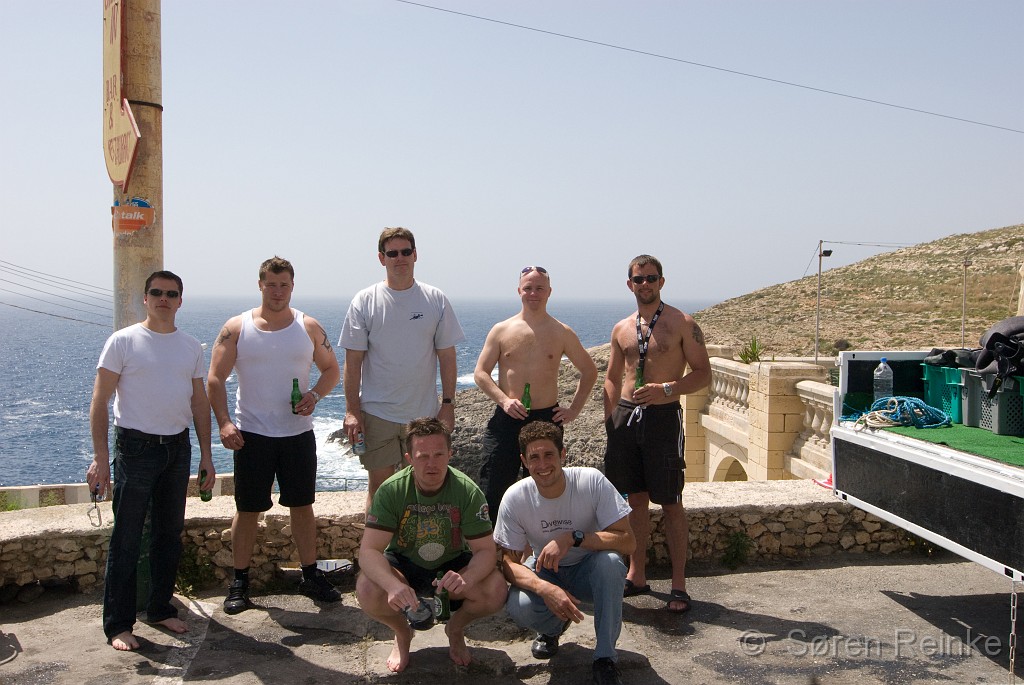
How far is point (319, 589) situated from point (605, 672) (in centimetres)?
189

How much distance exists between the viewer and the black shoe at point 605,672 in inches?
149

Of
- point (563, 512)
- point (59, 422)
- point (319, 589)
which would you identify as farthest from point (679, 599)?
point (59, 422)

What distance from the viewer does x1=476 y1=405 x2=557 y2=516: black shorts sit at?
508 centimetres

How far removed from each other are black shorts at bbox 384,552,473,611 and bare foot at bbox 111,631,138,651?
1.36 m

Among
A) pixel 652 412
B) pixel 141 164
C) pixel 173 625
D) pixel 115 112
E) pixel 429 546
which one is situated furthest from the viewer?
pixel 115 112

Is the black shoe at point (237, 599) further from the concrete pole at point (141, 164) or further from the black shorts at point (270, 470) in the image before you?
the concrete pole at point (141, 164)

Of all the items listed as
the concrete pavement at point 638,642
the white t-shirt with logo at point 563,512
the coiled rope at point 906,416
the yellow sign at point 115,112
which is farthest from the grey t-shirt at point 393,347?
the coiled rope at point 906,416

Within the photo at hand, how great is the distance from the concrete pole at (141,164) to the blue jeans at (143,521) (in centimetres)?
147

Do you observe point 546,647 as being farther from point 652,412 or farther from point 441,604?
point 652,412

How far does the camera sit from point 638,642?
4328mm

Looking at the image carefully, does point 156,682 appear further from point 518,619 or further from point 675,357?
point 675,357

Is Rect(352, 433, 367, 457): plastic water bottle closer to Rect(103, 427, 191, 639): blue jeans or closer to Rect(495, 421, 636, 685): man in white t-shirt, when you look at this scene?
Rect(103, 427, 191, 639): blue jeans

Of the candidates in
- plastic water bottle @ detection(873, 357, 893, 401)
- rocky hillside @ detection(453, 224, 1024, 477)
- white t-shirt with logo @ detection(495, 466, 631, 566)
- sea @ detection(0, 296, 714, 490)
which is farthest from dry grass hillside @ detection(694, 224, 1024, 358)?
white t-shirt with logo @ detection(495, 466, 631, 566)

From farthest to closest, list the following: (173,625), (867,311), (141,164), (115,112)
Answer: (867,311), (115,112), (141,164), (173,625)
